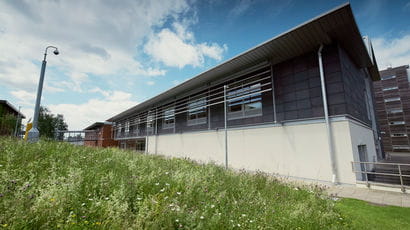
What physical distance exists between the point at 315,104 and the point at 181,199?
8381 mm

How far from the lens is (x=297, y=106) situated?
9.15 m

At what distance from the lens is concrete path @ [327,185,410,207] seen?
5.26m

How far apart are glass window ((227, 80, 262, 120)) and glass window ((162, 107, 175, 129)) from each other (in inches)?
323

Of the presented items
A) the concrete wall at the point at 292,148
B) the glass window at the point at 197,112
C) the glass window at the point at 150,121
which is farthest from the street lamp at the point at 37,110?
the glass window at the point at 150,121

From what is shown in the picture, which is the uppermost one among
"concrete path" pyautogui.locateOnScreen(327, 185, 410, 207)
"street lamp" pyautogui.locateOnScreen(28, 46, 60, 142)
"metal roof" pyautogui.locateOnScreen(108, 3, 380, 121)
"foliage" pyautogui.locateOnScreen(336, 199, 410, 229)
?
"metal roof" pyautogui.locateOnScreen(108, 3, 380, 121)

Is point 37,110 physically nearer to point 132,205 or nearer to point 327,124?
point 132,205

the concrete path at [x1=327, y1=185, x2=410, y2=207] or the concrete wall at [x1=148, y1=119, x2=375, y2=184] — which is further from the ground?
the concrete wall at [x1=148, y1=119, x2=375, y2=184]

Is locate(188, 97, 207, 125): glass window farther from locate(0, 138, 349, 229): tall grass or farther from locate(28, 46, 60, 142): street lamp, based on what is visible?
locate(0, 138, 349, 229): tall grass

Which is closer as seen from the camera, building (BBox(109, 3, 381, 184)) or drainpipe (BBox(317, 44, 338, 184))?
drainpipe (BBox(317, 44, 338, 184))

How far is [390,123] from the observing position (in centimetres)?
3039

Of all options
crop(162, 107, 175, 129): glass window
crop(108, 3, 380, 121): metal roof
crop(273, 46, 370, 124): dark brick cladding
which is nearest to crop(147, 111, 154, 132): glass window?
crop(162, 107, 175, 129): glass window

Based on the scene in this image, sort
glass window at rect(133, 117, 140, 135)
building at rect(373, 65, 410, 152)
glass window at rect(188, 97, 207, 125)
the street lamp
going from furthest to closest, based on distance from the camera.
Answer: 1. building at rect(373, 65, 410, 152)
2. glass window at rect(133, 117, 140, 135)
3. glass window at rect(188, 97, 207, 125)
4. the street lamp

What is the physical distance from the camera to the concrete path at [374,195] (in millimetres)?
5258

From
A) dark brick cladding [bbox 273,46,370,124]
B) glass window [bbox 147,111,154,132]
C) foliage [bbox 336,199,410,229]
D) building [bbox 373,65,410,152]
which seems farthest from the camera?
building [bbox 373,65,410,152]
